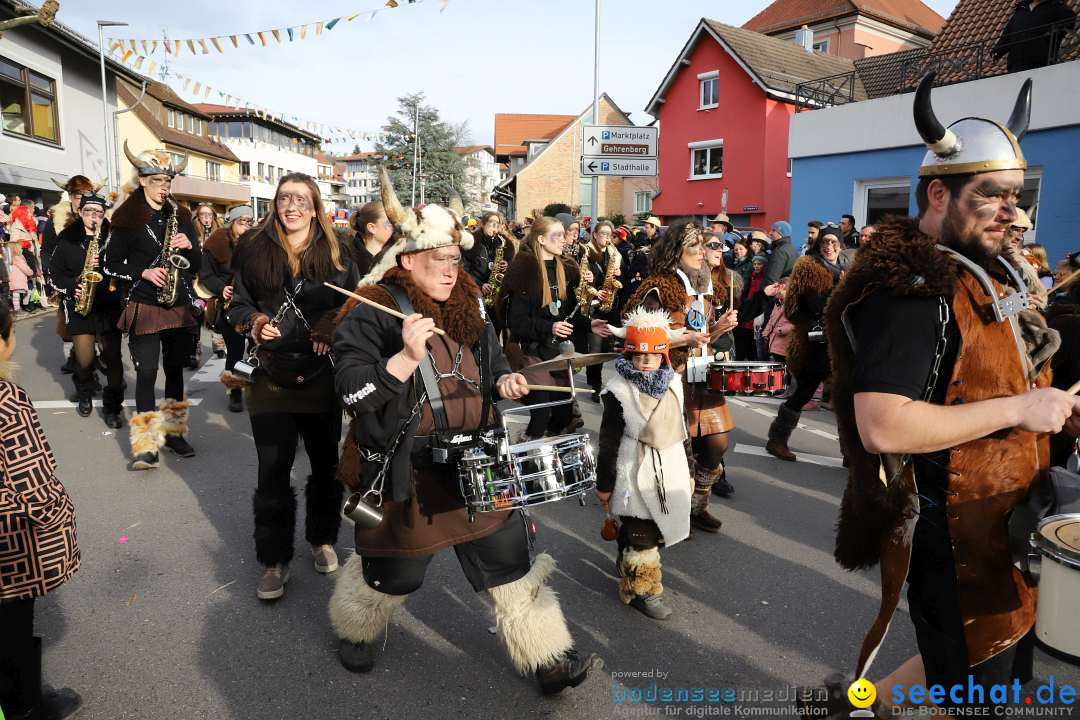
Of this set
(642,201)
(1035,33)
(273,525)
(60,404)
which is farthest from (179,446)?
(642,201)

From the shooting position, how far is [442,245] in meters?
3.01

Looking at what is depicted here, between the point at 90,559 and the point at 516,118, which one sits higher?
the point at 516,118

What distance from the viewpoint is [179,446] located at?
6438mm

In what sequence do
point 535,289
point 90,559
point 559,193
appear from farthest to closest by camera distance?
point 559,193, point 535,289, point 90,559

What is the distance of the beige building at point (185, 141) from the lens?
3959cm

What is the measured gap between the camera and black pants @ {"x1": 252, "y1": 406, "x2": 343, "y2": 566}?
390 centimetres

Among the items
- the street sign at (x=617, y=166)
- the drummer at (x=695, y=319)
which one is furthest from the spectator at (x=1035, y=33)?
the drummer at (x=695, y=319)

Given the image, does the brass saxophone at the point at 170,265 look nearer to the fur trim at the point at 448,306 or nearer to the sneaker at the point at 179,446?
the sneaker at the point at 179,446

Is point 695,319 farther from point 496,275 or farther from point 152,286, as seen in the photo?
point 496,275

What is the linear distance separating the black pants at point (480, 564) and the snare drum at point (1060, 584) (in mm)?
1826

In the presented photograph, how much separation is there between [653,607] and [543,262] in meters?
3.62

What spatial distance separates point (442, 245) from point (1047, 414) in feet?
6.82

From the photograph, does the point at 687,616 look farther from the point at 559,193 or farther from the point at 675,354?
the point at 559,193

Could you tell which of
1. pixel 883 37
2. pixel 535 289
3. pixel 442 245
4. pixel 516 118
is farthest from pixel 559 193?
pixel 442 245
